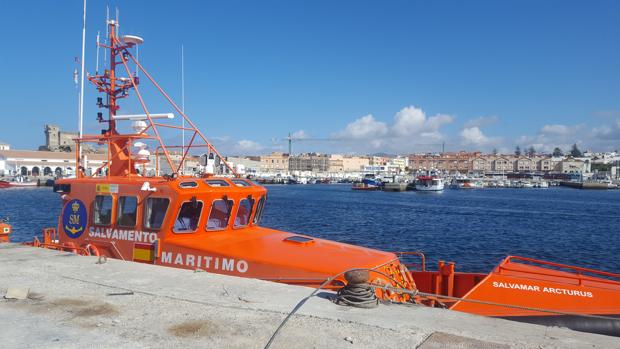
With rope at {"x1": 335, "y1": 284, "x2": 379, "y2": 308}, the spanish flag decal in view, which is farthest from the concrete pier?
the spanish flag decal

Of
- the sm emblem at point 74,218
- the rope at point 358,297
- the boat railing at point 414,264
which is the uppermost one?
the sm emblem at point 74,218

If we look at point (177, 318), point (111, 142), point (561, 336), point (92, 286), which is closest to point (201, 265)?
point (92, 286)

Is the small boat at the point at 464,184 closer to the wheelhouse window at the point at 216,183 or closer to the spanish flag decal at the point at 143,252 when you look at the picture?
the wheelhouse window at the point at 216,183

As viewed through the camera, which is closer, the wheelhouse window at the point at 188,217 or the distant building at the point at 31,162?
the wheelhouse window at the point at 188,217

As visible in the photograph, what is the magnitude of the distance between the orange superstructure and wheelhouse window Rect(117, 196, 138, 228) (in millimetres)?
19

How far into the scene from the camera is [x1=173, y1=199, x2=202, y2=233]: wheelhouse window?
8.56 meters

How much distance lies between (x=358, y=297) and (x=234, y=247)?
3150 mm

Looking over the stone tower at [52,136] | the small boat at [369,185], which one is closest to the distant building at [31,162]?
the stone tower at [52,136]

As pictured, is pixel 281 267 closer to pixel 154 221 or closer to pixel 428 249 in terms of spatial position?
pixel 154 221

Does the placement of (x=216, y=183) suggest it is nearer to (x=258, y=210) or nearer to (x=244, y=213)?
(x=244, y=213)

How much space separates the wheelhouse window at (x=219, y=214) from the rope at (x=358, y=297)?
379 cm

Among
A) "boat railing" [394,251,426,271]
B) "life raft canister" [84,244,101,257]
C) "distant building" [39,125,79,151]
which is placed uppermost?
"distant building" [39,125,79,151]

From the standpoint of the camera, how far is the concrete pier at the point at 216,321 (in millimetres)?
4613

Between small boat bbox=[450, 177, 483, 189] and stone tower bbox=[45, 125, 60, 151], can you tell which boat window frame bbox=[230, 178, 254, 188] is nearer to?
small boat bbox=[450, 177, 483, 189]
